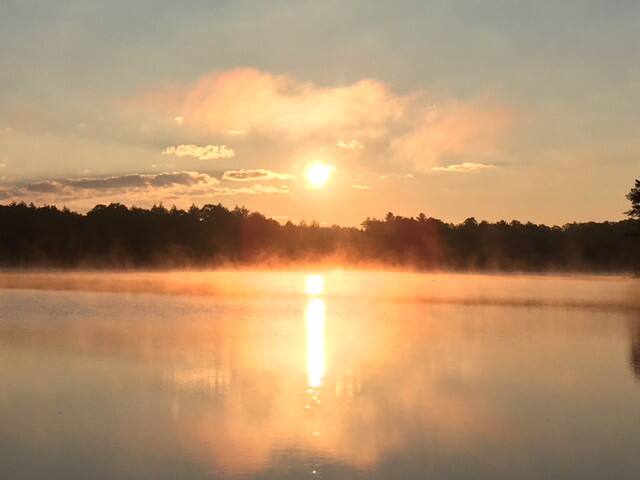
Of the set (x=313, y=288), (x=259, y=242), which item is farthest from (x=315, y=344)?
(x=259, y=242)

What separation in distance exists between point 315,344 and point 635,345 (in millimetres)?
Result: 9843

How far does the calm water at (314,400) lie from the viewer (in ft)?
36.0

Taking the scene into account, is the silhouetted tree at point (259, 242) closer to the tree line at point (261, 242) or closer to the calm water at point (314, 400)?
the tree line at point (261, 242)

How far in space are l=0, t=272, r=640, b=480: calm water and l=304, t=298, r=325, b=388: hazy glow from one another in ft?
0.44

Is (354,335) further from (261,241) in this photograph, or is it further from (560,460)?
(261,241)

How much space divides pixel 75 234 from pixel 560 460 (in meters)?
123

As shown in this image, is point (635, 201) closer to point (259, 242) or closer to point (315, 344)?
point (315, 344)

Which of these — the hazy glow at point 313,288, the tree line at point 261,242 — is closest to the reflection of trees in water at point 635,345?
the hazy glow at point 313,288

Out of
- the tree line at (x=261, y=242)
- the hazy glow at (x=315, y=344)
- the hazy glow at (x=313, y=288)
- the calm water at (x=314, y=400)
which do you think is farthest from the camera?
the tree line at (x=261, y=242)

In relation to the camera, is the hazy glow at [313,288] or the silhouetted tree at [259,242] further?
the silhouetted tree at [259,242]

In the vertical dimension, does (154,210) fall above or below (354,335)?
above

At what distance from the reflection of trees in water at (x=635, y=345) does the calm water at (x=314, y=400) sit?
6 cm

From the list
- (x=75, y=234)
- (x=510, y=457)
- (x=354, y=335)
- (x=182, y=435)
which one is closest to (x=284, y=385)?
(x=182, y=435)

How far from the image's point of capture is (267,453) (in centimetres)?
1123
